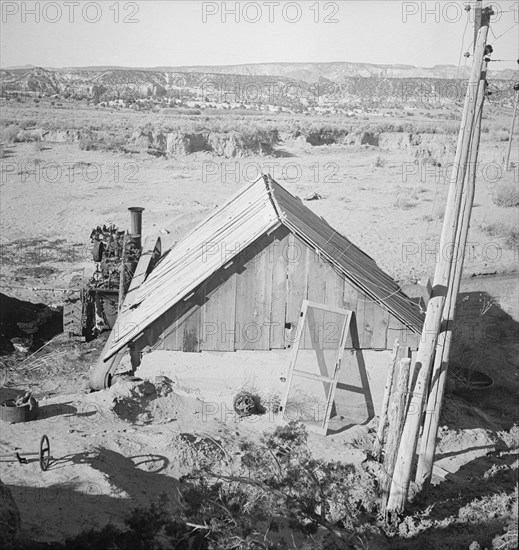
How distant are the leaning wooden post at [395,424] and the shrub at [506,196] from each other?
1926 cm

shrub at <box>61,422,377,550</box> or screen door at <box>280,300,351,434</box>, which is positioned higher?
screen door at <box>280,300,351,434</box>

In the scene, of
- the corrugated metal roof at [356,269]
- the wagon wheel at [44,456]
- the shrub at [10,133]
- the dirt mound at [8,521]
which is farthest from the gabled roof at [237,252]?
the shrub at [10,133]

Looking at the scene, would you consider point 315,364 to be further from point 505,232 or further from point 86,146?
point 86,146

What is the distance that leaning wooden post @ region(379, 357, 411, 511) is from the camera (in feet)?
32.0

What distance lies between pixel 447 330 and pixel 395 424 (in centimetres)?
163

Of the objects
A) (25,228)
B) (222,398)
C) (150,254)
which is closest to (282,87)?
(25,228)

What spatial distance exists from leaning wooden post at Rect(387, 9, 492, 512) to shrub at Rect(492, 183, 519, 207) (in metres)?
18.4

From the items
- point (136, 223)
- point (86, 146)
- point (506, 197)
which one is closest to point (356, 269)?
point (136, 223)

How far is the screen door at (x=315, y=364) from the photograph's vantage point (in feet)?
37.7

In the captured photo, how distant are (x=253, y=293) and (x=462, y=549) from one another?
16.7 feet

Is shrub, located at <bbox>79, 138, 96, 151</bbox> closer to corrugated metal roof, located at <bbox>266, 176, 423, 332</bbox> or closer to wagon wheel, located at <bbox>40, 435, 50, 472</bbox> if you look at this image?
corrugated metal roof, located at <bbox>266, 176, 423, 332</bbox>

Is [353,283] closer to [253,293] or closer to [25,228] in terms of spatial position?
[253,293]

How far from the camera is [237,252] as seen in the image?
11.3 metres

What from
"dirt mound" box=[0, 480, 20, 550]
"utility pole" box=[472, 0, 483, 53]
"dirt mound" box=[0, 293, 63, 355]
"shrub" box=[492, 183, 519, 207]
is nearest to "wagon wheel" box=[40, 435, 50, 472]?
"dirt mound" box=[0, 480, 20, 550]
